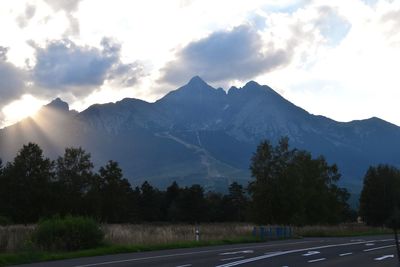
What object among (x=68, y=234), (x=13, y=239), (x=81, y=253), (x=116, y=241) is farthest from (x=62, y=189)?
(x=81, y=253)

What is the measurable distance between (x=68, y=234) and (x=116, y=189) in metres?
59.3

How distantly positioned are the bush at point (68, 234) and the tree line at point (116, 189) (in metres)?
39.8

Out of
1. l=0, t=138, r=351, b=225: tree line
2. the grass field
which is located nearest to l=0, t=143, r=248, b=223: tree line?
l=0, t=138, r=351, b=225: tree line

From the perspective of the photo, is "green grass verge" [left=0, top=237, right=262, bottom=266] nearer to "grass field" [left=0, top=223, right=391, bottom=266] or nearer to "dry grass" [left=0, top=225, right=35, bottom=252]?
"grass field" [left=0, top=223, right=391, bottom=266]

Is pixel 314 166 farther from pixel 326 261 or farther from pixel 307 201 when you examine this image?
pixel 326 261

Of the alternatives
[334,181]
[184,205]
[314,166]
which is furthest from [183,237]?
[184,205]

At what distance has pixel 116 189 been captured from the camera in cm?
8319

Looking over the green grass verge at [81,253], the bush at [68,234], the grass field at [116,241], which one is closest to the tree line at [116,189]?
the grass field at [116,241]

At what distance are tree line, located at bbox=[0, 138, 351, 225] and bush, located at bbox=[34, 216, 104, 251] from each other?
39.8 metres

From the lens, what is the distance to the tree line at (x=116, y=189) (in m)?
64.1

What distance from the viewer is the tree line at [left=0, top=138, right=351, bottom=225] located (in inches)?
2522

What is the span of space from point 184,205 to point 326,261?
90128 millimetres

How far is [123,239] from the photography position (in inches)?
1106

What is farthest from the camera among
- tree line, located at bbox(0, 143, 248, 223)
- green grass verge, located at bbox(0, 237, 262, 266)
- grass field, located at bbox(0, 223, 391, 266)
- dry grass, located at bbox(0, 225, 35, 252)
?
tree line, located at bbox(0, 143, 248, 223)
